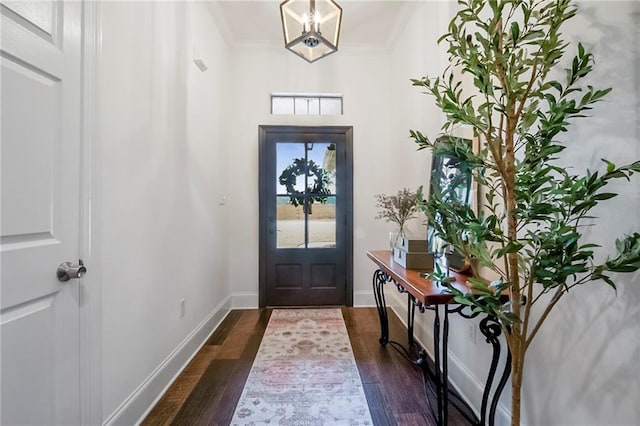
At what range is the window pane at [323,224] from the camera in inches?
136

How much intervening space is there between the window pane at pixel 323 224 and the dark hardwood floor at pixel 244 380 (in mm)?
1036

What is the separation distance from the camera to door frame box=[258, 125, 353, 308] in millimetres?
3400

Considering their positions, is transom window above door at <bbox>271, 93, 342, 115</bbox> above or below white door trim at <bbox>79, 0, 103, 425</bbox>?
above

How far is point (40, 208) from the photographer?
105 cm

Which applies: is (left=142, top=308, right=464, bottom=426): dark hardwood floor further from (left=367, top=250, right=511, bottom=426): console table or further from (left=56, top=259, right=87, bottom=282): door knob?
(left=56, top=259, right=87, bottom=282): door knob

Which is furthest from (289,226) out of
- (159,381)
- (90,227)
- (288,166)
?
(90,227)

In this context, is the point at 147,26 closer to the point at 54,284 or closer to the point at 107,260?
the point at 107,260

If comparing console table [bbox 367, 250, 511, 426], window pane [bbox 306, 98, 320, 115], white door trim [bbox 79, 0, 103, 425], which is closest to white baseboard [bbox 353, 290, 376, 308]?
console table [bbox 367, 250, 511, 426]

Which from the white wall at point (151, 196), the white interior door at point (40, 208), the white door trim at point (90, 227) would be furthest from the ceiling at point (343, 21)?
the white interior door at point (40, 208)

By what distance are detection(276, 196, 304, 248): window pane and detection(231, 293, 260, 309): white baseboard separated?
0.69 m

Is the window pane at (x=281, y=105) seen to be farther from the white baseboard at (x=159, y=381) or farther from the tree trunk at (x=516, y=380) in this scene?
the tree trunk at (x=516, y=380)

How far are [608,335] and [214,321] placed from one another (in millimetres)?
2844

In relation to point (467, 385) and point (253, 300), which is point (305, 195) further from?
point (467, 385)

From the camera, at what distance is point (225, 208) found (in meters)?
3.27
